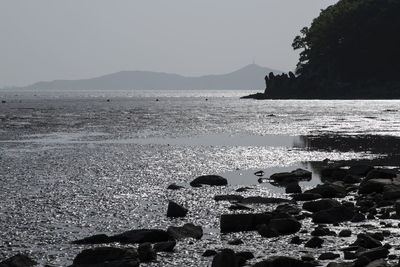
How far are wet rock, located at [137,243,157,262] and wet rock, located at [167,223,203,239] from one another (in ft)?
7.48

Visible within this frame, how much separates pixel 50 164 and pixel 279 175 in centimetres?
1792

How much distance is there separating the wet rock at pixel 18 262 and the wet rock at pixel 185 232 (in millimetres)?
5070

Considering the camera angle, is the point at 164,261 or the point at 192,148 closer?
the point at 164,261

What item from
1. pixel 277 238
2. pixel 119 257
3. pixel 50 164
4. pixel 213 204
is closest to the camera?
pixel 119 257

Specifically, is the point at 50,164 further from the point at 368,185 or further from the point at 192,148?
the point at 368,185

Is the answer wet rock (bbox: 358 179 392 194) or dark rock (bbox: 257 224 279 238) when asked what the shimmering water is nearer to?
dark rock (bbox: 257 224 279 238)

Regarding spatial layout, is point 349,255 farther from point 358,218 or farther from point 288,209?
point 288,209

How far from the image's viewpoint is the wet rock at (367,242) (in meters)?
18.3

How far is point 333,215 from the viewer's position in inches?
899

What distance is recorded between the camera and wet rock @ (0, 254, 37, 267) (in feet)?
54.9

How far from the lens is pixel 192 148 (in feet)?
177

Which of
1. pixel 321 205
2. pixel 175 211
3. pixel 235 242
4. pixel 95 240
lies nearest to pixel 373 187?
pixel 321 205

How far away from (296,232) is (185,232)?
410cm

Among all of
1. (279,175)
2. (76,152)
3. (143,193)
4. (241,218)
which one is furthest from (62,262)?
(76,152)
